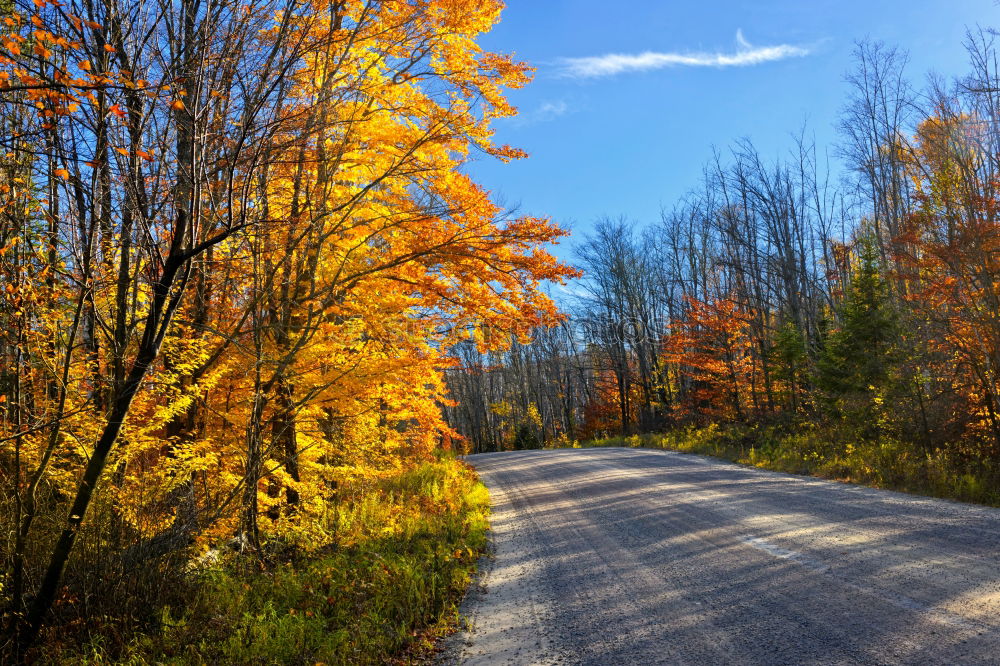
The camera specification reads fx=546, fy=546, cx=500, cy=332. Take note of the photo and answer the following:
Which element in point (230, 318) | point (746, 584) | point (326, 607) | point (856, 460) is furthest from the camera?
point (856, 460)

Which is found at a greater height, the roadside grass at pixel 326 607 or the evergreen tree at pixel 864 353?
the evergreen tree at pixel 864 353

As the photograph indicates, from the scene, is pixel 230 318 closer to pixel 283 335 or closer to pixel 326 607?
pixel 283 335

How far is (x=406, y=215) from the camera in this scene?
30.2ft

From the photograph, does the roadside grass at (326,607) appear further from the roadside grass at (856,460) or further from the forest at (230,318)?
the roadside grass at (856,460)

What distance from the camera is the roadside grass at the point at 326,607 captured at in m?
4.35

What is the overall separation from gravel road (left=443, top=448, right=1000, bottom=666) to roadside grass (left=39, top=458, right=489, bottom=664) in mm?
399

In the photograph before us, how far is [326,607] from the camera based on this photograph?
5.31 meters

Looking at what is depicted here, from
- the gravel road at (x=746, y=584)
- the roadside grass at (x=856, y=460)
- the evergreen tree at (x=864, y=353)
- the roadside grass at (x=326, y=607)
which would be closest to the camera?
the gravel road at (x=746, y=584)

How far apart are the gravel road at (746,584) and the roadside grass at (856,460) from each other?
2.31 ft

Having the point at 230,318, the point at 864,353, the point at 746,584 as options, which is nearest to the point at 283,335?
the point at 230,318

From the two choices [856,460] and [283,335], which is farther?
[856,460]

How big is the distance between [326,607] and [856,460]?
1053cm

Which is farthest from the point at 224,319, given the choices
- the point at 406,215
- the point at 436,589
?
the point at 436,589

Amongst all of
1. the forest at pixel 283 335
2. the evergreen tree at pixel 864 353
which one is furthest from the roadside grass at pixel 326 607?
the evergreen tree at pixel 864 353
